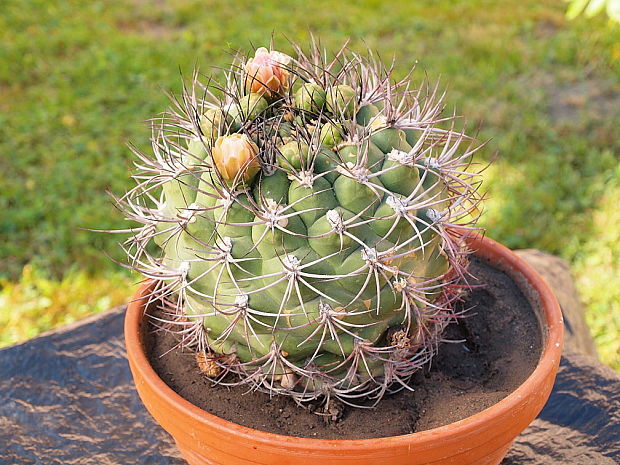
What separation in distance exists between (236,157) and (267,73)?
0.25 meters

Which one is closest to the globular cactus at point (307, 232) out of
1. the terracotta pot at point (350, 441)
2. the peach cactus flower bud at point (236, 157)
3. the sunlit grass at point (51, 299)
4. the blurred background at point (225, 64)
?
the peach cactus flower bud at point (236, 157)

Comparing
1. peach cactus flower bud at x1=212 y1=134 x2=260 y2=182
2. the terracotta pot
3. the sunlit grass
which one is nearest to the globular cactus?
peach cactus flower bud at x1=212 y1=134 x2=260 y2=182

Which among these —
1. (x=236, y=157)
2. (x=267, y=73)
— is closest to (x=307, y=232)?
(x=236, y=157)

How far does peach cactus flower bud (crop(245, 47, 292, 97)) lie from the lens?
4.34 ft

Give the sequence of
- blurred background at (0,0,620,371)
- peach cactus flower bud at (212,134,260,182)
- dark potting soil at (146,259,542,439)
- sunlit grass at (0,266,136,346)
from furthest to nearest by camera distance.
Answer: blurred background at (0,0,620,371) → sunlit grass at (0,266,136,346) → dark potting soil at (146,259,542,439) → peach cactus flower bud at (212,134,260,182)

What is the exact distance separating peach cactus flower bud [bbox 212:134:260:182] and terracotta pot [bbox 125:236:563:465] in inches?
17.8

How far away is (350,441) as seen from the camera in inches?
46.6

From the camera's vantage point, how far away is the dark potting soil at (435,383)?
132cm

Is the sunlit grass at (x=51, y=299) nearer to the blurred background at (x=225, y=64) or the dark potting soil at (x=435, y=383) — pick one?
the blurred background at (x=225, y=64)

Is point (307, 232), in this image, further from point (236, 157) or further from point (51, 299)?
point (51, 299)

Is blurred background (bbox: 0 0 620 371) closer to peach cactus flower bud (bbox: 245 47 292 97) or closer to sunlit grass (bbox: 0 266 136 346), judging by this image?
sunlit grass (bbox: 0 266 136 346)

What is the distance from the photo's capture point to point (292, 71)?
52.6 inches

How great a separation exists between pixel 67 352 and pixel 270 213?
46.0 inches

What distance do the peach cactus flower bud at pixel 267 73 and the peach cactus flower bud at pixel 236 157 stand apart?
180 millimetres
